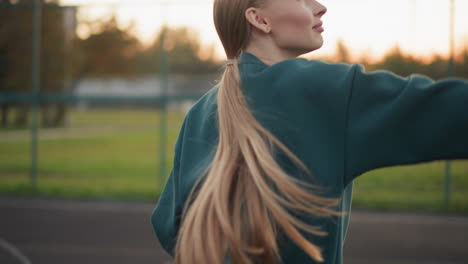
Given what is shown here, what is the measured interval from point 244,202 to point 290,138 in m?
0.18

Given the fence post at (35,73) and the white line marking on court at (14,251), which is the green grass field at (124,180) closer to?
the fence post at (35,73)

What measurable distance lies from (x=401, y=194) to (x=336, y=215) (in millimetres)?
7774

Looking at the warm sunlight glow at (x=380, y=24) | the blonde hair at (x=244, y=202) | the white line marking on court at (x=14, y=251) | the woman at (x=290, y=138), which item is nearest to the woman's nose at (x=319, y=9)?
the woman at (x=290, y=138)

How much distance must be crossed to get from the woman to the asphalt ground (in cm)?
403

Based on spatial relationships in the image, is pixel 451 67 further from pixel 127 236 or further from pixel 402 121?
pixel 402 121

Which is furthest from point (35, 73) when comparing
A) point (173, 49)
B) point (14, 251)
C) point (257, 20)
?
point (257, 20)

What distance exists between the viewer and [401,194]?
8.45 meters

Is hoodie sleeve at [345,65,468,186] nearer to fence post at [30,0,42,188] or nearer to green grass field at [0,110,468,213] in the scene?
green grass field at [0,110,468,213]

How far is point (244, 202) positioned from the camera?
1.17 metres

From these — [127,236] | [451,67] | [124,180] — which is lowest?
[124,180]

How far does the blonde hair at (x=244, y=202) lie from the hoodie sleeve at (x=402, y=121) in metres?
0.13

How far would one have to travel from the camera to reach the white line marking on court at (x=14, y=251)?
16.5 feet

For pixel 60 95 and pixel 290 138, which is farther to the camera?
pixel 60 95

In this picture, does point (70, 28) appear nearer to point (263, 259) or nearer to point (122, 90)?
point (122, 90)
